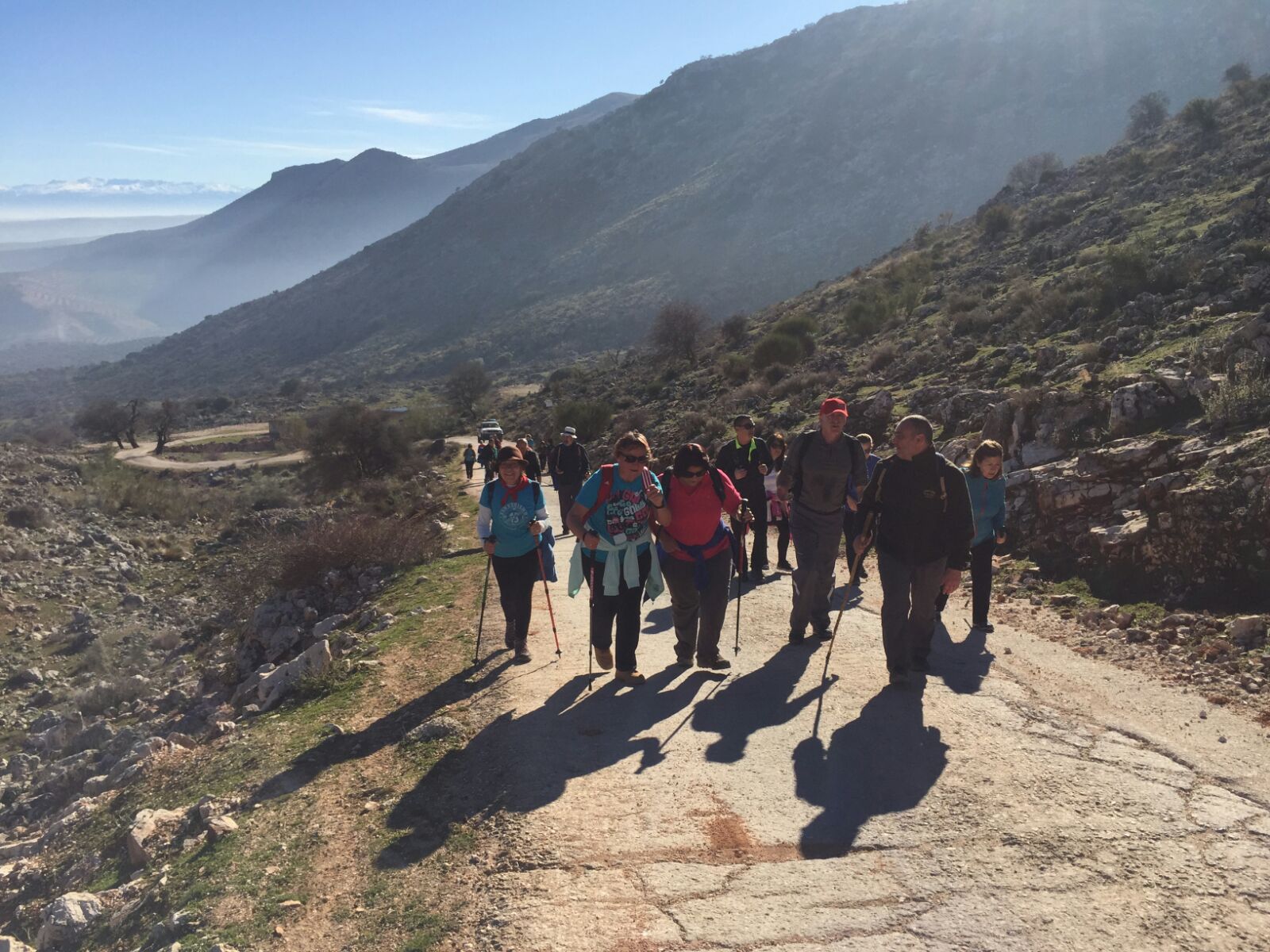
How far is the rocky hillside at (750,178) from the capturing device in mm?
88750

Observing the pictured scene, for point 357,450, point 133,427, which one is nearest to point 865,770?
point 357,450

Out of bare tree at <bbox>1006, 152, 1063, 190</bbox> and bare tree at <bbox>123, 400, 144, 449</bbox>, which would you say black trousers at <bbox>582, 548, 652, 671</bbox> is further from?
bare tree at <bbox>123, 400, 144, 449</bbox>

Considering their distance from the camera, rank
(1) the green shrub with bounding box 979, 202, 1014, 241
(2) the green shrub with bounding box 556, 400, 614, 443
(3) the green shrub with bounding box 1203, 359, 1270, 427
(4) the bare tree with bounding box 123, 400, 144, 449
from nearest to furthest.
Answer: (3) the green shrub with bounding box 1203, 359, 1270, 427
(2) the green shrub with bounding box 556, 400, 614, 443
(1) the green shrub with bounding box 979, 202, 1014, 241
(4) the bare tree with bounding box 123, 400, 144, 449

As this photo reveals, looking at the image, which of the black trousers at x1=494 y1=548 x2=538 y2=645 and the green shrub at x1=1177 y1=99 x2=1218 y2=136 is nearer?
the black trousers at x1=494 y1=548 x2=538 y2=645

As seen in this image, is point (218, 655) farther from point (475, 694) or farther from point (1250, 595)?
point (1250, 595)

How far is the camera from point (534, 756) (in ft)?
18.1

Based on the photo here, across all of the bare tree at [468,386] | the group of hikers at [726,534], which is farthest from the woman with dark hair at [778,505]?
the bare tree at [468,386]

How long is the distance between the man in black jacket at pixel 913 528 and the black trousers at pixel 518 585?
2.73m

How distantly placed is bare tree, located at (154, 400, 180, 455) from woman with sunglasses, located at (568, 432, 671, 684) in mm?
54439

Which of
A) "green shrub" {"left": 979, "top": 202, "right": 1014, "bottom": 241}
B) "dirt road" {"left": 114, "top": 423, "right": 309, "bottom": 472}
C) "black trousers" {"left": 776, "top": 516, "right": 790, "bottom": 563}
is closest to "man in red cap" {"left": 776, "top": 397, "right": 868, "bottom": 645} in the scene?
"black trousers" {"left": 776, "top": 516, "right": 790, "bottom": 563}

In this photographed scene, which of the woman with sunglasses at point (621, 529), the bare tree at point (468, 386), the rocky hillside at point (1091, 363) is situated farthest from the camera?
the bare tree at point (468, 386)

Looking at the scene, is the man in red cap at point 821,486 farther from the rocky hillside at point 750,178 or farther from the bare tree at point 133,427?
the rocky hillside at point 750,178

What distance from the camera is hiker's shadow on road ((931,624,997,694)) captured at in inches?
248

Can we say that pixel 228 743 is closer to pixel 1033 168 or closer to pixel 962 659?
pixel 962 659
